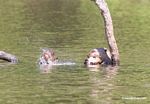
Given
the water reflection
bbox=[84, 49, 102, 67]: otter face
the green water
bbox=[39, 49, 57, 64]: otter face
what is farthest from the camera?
bbox=[39, 49, 57, 64]: otter face

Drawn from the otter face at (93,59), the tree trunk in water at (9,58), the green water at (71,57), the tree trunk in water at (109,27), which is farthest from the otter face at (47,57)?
the tree trunk in water at (109,27)

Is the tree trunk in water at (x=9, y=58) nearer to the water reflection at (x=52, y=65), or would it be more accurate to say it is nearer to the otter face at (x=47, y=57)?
the otter face at (x=47, y=57)

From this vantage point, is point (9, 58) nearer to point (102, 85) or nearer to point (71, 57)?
point (71, 57)

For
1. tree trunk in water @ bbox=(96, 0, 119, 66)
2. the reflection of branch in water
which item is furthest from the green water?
tree trunk in water @ bbox=(96, 0, 119, 66)

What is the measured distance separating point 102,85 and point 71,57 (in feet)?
30.6

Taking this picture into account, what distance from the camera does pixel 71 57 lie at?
44.5 metres

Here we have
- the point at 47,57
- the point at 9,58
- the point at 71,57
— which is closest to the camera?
the point at 9,58

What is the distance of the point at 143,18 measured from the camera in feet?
261

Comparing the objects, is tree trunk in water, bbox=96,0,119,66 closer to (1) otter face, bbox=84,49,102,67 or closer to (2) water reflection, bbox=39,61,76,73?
(1) otter face, bbox=84,49,102,67

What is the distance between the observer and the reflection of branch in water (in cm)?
3192

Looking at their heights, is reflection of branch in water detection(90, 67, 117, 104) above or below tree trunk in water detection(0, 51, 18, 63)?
below

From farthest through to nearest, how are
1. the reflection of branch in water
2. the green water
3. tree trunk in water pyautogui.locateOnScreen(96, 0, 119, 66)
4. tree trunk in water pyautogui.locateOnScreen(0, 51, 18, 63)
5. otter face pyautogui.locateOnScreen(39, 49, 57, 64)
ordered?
otter face pyautogui.locateOnScreen(39, 49, 57, 64)
tree trunk in water pyautogui.locateOnScreen(0, 51, 18, 63)
tree trunk in water pyautogui.locateOnScreen(96, 0, 119, 66)
the green water
the reflection of branch in water

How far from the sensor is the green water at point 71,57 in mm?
32969

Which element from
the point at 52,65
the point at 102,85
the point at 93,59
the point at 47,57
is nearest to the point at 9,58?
the point at 47,57
